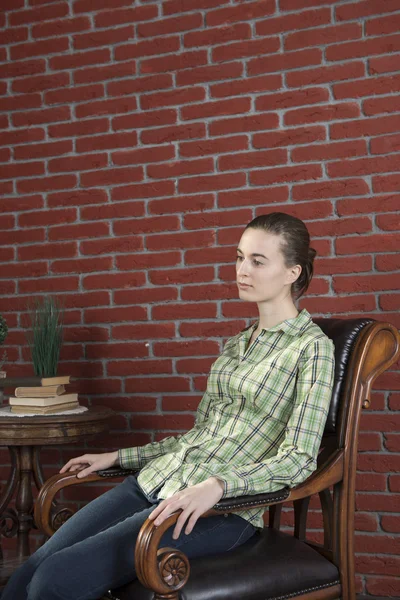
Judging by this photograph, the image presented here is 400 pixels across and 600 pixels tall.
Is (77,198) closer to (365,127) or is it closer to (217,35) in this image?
(217,35)

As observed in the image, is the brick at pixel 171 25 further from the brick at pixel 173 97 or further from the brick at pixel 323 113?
the brick at pixel 323 113

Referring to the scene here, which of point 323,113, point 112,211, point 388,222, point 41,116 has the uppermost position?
point 41,116

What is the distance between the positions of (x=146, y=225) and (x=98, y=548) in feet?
5.23

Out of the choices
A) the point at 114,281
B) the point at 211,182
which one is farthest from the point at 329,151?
the point at 114,281

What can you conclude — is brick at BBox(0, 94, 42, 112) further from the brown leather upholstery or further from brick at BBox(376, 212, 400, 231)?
the brown leather upholstery

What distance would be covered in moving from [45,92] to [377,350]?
197cm

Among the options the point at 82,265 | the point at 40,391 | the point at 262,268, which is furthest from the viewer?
the point at 82,265

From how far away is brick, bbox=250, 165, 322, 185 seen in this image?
9.01 ft

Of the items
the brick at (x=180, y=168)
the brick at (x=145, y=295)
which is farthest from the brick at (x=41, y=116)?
the brick at (x=145, y=295)

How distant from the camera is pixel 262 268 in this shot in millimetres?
2068

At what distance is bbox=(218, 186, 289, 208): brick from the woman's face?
0.74 metres

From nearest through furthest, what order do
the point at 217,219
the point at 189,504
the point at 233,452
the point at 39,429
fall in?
the point at 189,504 < the point at 233,452 < the point at 39,429 < the point at 217,219

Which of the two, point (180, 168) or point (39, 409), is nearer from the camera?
point (39, 409)

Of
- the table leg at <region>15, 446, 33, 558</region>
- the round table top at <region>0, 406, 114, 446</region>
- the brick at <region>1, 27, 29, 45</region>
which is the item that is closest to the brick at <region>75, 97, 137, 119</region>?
the brick at <region>1, 27, 29, 45</region>
